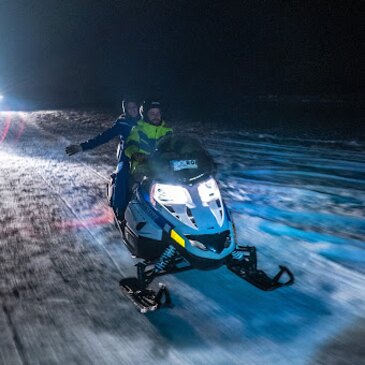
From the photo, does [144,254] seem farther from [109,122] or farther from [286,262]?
[109,122]

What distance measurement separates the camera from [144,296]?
155 inches

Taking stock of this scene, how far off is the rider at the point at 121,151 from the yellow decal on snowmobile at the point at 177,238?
140 cm

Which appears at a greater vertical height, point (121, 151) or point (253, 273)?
point (121, 151)

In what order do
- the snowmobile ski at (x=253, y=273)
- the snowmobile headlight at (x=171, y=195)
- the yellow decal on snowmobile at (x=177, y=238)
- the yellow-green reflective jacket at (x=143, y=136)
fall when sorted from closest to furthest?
the yellow decal on snowmobile at (x=177, y=238) < the snowmobile headlight at (x=171, y=195) < the snowmobile ski at (x=253, y=273) < the yellow-green reflective jacket at (x=143, y=136)

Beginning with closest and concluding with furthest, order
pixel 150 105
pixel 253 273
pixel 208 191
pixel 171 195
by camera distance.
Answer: pixel 171 195, pixel 208 191, pixel 253 273, pixel 150 105

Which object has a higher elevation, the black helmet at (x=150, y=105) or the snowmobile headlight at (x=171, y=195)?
the black helmet at (x=150, y=105)

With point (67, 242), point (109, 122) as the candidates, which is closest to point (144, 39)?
point (109, 122)

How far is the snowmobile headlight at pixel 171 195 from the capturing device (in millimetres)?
3871

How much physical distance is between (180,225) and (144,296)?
0.80 meters

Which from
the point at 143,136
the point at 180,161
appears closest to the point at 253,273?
the point at 180,161

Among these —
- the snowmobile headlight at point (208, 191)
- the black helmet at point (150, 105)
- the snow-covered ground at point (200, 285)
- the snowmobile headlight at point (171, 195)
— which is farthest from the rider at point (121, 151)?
the snowmobile headlight at point (208, 191)

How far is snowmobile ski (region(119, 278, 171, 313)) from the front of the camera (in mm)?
3754

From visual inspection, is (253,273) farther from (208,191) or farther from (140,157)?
(140,157)

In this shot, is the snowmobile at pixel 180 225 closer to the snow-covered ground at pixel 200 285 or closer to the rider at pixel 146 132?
the snow-covered ground at pixel 200 285
